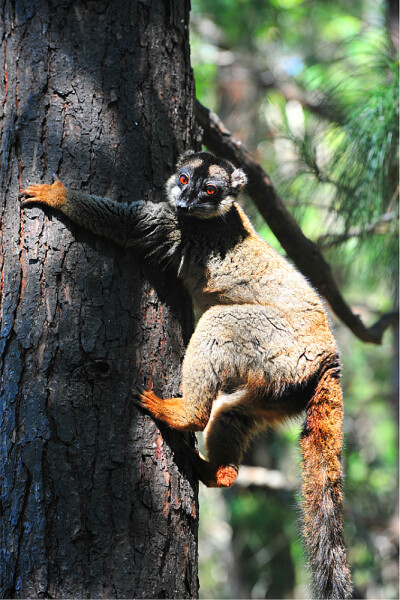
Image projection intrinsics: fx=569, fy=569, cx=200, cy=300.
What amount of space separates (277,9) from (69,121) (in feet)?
32.0

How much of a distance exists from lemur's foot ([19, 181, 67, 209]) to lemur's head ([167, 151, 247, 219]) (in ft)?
2.51

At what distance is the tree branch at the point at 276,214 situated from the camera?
466 cm

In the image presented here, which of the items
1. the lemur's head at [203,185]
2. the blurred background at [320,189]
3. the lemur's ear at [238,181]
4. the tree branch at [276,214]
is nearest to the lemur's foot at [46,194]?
the lemur's head at [203,185]

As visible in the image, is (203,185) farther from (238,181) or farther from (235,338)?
(235,338)

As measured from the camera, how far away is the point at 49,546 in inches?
99.2

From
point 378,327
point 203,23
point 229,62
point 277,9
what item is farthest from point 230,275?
point 203,23

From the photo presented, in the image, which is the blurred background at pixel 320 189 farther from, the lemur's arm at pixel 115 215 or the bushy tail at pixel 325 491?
the lemur's arm at pixel 115 215

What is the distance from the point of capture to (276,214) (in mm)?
4867

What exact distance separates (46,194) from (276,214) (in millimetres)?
2401

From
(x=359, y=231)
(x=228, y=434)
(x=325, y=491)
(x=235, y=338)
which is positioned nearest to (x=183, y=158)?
(x=235, y=338)

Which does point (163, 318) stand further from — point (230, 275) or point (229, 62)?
point (229, 62)

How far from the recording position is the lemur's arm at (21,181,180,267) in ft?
9.71

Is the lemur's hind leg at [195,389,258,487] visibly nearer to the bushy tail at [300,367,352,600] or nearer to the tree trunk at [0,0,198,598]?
the bushy tail at [300,367,352,600]

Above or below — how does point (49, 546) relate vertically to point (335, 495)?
below
